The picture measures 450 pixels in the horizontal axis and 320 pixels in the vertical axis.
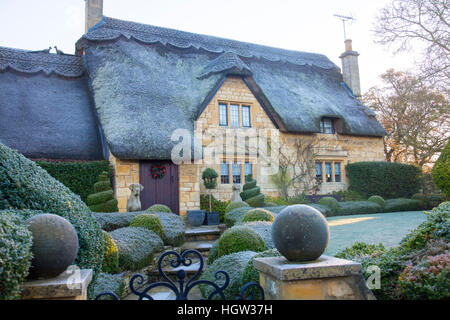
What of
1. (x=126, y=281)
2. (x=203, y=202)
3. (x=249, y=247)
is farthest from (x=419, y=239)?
(x=203, y=202)

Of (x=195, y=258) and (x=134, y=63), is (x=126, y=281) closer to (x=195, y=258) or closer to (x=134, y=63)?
(x=195, y=258)

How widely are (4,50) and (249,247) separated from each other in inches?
587

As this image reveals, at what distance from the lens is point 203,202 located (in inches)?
534

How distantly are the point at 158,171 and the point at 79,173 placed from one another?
2743 mm

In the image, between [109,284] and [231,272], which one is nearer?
[231,272]

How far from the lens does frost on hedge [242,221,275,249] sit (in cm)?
575

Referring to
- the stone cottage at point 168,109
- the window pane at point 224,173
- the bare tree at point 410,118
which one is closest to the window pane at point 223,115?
the stone cottage at point 168,109

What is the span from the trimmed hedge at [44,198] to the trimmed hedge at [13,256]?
2.90ft

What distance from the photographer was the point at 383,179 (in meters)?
17.8

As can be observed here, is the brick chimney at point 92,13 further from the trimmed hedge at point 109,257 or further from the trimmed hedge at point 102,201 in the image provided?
the trimmed hedge at point 109,257

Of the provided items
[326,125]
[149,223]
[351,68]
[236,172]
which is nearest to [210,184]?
[236,172]

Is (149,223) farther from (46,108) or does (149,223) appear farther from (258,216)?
(46,108)

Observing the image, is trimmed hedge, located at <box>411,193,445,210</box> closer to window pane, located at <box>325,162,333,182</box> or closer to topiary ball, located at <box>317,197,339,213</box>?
window pane, located at <box>325,162,333,182</box>

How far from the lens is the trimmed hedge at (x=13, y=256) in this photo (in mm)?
2174
